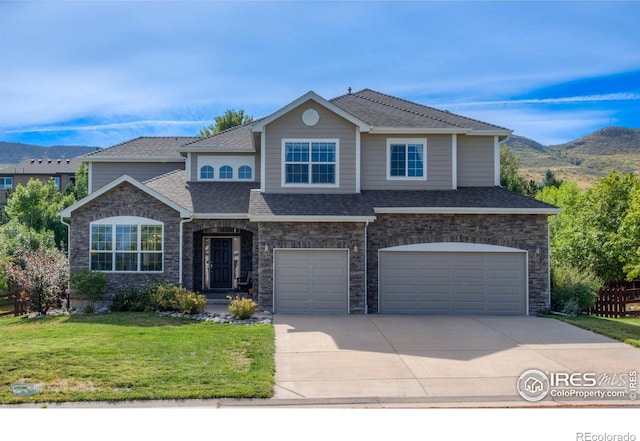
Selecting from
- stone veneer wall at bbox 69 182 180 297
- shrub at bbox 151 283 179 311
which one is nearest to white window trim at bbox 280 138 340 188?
stone veneer wall at bbox 69 182 180 297

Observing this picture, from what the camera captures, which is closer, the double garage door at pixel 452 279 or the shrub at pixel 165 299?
the shrub at pixel 165 299

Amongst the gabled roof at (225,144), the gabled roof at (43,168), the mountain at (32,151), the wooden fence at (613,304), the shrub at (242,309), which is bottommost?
the wooden fence at (613,304)

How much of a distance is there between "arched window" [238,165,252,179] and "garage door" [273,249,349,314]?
5.35 metres

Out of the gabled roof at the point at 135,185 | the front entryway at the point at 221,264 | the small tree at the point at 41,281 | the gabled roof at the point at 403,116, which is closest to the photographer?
the small tree at the point at 41,281

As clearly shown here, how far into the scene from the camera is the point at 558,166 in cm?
8475

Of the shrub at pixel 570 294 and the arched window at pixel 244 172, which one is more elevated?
the arched window at pixel 244 172

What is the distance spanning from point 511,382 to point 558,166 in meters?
83.7

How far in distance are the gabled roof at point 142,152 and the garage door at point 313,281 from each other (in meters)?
9.29

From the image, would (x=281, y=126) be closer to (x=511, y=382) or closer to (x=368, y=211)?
(x=368, y=211)

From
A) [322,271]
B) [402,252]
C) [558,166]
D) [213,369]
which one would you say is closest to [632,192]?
[402,252]

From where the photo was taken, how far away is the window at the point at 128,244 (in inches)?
Answer: 691

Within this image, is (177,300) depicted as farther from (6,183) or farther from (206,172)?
(6,183)

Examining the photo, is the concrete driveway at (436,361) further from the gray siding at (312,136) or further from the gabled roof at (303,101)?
the gabled roof at (303,101)

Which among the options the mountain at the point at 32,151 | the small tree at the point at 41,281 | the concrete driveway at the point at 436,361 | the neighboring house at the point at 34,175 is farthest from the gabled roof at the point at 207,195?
the mountain at the point at 32,151
